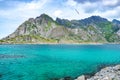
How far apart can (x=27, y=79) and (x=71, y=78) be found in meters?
10.1

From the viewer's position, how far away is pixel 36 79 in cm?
5309

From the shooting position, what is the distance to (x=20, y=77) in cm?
5559

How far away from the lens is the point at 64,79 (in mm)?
52375

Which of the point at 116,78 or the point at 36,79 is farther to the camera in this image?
the point at 36,79

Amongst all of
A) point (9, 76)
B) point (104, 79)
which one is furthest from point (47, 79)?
point (104, 79)

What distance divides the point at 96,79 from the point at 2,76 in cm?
2414

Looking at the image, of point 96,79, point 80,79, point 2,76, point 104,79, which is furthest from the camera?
point 2,76

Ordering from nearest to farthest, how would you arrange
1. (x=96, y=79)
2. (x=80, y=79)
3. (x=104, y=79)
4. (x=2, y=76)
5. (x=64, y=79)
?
(x=104, y=79), (x=96, y=79), (x=80, y=79), (x=64, y=79), (x=2, y=76)

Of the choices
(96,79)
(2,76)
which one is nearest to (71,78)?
(96,79)

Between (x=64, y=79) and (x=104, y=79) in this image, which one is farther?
(x=64, y=79)

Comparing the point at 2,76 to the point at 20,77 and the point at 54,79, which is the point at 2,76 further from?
the point at 54,79

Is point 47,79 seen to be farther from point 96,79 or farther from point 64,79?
point 96,79

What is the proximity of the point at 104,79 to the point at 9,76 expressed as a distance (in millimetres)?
25607

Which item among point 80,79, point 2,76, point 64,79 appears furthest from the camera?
point 2,76
